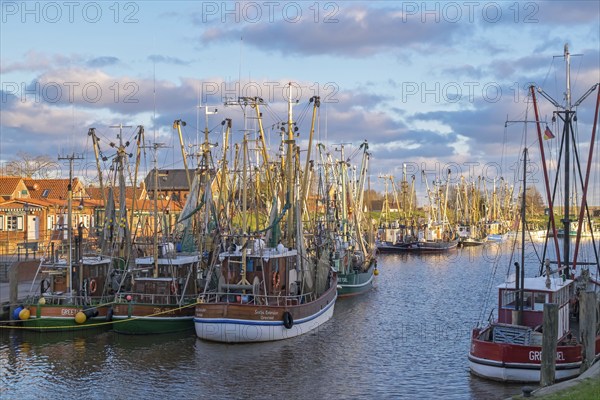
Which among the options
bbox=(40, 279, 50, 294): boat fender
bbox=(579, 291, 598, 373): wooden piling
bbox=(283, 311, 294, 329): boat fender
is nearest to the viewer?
bbox=(579, 291, 598, 373): wooden piling

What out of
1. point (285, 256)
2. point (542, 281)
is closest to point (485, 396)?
point (542, 281)

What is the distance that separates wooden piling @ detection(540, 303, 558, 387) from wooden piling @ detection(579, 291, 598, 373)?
278cm

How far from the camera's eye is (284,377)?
33.1m

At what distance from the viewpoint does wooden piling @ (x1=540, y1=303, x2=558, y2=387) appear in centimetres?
2717

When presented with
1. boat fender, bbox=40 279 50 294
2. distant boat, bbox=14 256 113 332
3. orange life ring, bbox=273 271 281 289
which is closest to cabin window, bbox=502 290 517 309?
orange life ring, bbox=273 271 281 289

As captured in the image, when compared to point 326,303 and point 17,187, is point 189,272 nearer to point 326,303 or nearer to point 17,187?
point 326,303

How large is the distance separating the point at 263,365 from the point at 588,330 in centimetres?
1455

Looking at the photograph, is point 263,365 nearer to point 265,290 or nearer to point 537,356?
point 265,290

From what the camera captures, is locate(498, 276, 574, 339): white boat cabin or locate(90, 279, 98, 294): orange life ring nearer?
locate(498, 276, 574, 339): white boat cabin

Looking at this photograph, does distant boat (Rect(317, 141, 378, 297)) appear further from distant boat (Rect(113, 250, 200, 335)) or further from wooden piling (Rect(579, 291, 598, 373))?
wooden piling (Rect(579, 291, 598, 373))

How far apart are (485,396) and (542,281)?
7.44 m

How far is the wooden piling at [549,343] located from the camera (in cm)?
2717

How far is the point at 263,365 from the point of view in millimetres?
34938

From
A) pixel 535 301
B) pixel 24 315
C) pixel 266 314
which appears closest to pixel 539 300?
pixel 535 301
